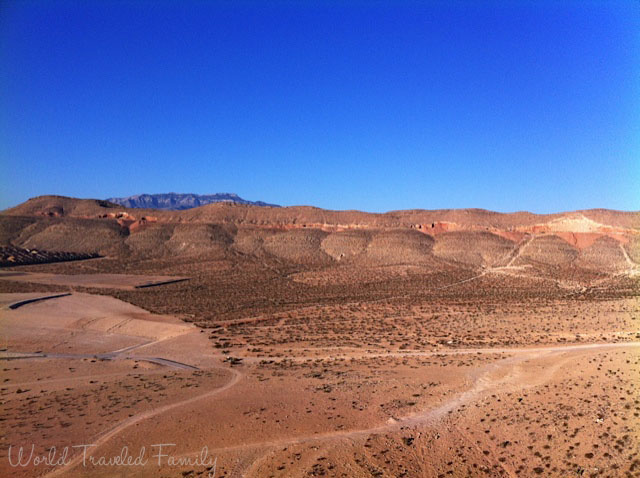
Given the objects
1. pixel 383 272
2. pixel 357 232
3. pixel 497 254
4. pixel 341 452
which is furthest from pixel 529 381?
pixel 357 232

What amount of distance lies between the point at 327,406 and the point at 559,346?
15610 mm

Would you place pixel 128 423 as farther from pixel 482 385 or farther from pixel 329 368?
pixel 482 385

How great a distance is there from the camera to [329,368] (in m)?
21.5

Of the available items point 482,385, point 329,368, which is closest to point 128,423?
point 329,368

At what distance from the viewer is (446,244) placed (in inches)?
2911

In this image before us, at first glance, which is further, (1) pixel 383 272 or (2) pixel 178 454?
(1) pixel 383 272

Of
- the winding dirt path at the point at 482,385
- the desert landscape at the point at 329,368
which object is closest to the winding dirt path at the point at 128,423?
the desert landscape at the point at 329,368

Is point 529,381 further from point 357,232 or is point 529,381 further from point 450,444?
point 357,232

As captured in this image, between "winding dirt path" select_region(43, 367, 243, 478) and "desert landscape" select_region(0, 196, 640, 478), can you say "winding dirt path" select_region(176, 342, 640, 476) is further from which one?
"winding dirt path" select_region(43, 367, 243, 478)

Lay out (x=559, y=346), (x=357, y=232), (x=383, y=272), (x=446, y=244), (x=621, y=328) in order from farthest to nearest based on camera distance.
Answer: (x=357, y=232) < (x=446, y=244) < (x=383, y=272) < (x=621, y=328) < (x=559, y=346)

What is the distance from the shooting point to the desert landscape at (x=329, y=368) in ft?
40.2

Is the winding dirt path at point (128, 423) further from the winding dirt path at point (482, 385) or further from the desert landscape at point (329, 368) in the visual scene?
the winding dirt path at point (482, 385)

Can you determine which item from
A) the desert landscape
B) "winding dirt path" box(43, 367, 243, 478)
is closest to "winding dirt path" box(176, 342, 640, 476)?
the desert landscape

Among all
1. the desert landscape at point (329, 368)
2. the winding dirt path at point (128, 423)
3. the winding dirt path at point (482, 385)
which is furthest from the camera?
the winding dirt path at point (482, 385)
